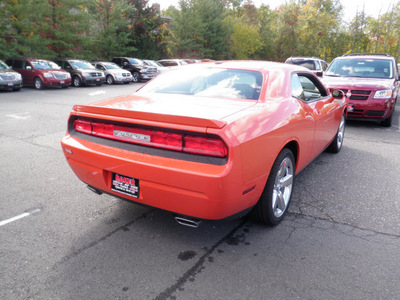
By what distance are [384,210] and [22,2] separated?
79.7 ft

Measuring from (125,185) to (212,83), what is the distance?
147 centimetres

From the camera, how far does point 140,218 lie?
3244mm

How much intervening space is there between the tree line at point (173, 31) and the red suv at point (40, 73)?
13.9 feet

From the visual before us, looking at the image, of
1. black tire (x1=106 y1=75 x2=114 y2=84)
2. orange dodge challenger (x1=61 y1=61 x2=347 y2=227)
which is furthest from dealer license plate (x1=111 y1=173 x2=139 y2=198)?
black tire (x1=106 y1=75 x2=114 y2=84)

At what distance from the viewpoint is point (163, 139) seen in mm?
2488

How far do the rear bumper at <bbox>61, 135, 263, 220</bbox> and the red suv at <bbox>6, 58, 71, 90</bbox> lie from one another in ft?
51.2

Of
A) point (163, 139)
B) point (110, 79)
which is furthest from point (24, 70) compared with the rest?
point (163, 139)

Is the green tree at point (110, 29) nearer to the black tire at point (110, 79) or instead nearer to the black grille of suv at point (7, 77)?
the black tire at point (110, 79)

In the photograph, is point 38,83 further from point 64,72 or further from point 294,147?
point 294,147

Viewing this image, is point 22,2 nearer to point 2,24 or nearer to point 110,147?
point 2,24

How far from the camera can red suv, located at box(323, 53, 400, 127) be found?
25.0ft

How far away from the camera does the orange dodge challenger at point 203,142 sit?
2.31 m

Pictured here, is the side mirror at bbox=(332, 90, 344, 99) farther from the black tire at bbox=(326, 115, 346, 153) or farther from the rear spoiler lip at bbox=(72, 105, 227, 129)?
the rear spoiler lip at bbox=(72, 105, 227, 129)

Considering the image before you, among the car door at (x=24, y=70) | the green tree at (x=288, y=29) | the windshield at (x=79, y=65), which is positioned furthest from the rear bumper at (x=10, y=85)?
the green tree at (x=288, y=29)
